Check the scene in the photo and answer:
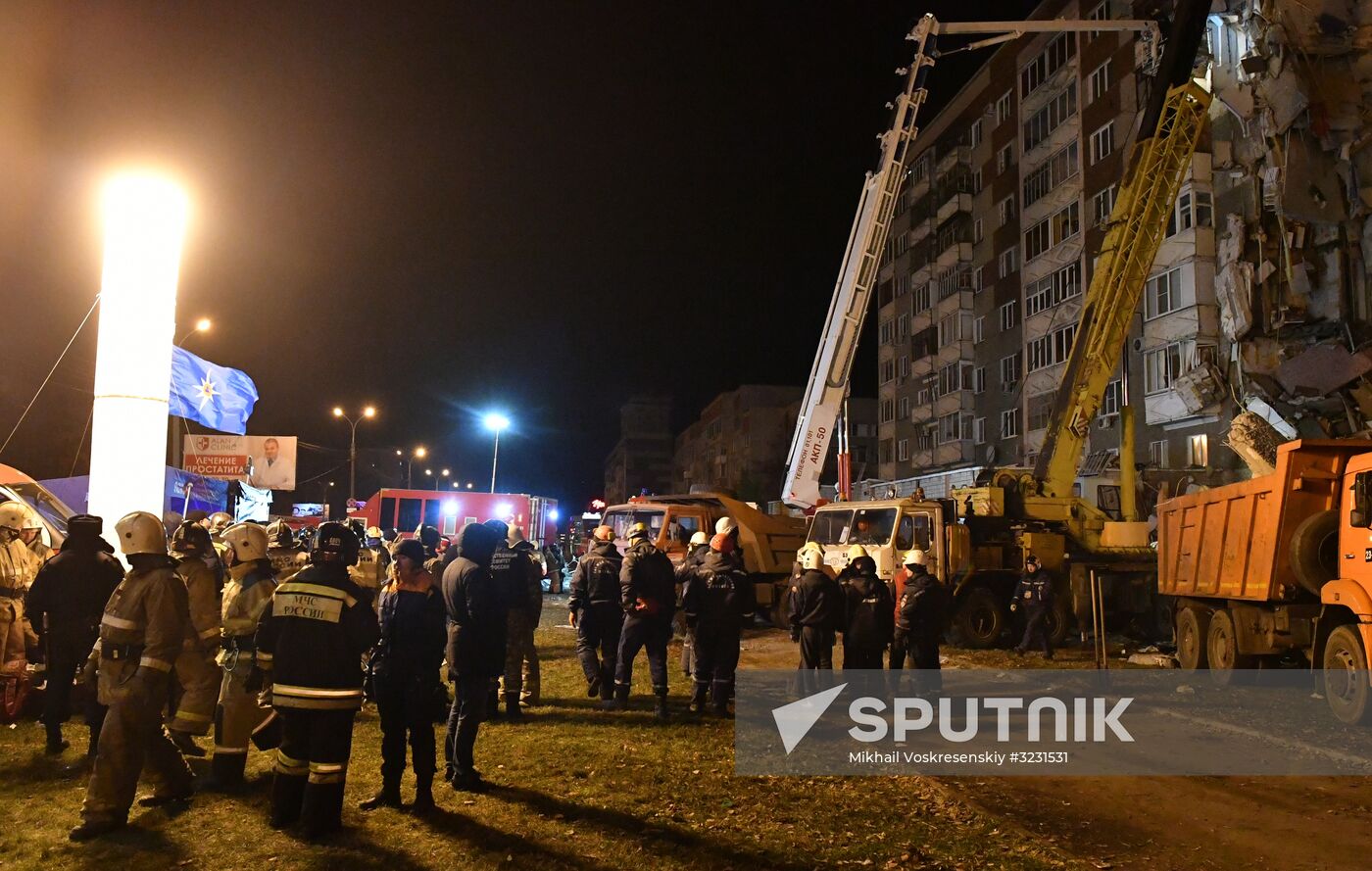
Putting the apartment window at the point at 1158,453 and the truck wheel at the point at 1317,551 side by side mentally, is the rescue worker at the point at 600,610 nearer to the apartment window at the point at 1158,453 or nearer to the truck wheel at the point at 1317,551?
the truck wheel at the point at 1317,551

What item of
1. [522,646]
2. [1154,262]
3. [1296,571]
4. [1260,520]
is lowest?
[522,646]

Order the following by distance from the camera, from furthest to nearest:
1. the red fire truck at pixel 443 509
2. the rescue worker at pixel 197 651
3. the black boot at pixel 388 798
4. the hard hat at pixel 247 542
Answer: the red fire truck at pixel 443 509 → the hard hat at pixel 247 542 → the rescue worker at pixel 197 651 → the black boot at pixel 388 798

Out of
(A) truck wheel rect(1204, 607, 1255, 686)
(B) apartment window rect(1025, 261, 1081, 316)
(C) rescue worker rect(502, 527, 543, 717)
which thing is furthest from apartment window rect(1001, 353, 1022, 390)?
(C) rescue worker rect(502, 527, 543, 717)

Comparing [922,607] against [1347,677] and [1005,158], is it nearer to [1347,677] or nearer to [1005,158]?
[1347,677]

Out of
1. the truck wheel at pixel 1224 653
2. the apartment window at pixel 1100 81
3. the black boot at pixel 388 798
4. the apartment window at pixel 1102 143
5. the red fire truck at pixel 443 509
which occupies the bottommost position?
the black boot at pixel 388 798

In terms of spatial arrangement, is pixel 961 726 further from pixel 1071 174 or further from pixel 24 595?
pixel 1071 174

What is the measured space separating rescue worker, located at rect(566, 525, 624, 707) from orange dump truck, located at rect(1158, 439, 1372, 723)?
7497 mm

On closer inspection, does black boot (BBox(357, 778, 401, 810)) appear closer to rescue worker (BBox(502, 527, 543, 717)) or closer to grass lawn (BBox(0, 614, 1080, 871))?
grass lawn (BBox(0, 614, 1080, 871))

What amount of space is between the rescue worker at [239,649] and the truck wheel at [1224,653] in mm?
11035

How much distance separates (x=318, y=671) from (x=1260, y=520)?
1070 cm

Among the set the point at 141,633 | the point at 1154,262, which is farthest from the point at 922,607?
the point at 1154,262

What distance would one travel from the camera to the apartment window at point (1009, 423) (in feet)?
136

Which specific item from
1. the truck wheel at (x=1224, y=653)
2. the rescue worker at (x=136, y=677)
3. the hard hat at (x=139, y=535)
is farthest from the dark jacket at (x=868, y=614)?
the hard hat at (x=139, y=535)

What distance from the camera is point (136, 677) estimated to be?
242 inches
